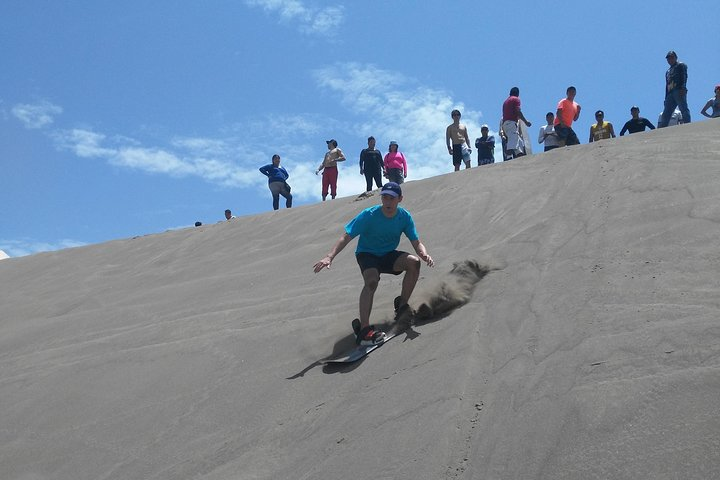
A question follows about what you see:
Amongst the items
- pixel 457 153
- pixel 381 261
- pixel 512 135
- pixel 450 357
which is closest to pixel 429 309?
pixel 381 261

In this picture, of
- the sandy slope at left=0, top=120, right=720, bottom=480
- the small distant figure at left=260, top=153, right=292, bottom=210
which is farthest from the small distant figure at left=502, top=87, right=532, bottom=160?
the small distant figure at left=260, top=153, right=292, bottom=210

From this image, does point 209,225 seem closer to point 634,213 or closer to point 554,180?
point 554,180

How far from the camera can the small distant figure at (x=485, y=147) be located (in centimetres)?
1329

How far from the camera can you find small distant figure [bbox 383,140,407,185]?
1348 centimetres

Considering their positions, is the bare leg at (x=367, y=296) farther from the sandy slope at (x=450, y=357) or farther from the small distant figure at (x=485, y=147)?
the small distant figure at (x=485, y=147)

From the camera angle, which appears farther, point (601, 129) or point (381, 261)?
point (601, 129)

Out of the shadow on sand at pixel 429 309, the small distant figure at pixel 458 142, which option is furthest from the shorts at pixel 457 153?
the shadow on sand at pixel 429 309

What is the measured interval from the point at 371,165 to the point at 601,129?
3901mm

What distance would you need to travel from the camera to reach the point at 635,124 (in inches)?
468

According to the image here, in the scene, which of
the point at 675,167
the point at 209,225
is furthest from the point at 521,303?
the point at 209,225

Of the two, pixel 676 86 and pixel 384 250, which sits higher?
pixel 676 86

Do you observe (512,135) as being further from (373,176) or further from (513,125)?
(373,176)

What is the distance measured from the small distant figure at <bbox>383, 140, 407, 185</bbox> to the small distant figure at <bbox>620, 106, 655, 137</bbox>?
12.6 feet

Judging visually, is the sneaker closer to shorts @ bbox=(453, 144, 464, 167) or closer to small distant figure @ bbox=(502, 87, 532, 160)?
small distant figure @ bbox=(502, 87, 532, 160)
